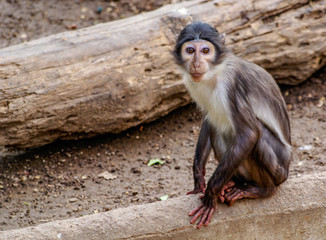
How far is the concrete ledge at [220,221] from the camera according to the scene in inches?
183

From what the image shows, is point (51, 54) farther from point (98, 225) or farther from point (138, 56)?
point (98, 225)

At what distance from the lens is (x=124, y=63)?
7.01 m

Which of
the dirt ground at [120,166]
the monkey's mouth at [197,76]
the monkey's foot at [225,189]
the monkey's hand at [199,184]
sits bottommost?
the dirt ground at [120,166]

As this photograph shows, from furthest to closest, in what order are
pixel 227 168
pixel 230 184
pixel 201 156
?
1. pixel 201 156
2. pixel 230 184
3. pixel 227 168

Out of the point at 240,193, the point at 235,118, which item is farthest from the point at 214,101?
the point at 240,193

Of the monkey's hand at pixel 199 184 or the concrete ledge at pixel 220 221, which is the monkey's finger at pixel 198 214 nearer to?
the concrete ledge at pixel 220 221

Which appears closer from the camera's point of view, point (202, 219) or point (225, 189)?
point (202, 219)

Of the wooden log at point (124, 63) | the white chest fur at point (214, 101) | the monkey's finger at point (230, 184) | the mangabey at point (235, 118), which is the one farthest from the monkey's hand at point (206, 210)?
the wooden log at point (124, 63)

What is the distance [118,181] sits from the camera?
7.00m

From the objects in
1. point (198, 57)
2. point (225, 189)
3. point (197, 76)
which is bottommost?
point (225, 189)

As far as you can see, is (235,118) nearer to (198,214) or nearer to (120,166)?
(198,214)

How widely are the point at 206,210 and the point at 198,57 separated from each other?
4.71ft

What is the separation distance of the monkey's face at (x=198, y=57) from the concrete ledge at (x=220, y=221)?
1.20 m

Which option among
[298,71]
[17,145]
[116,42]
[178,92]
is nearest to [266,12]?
[298,71]
